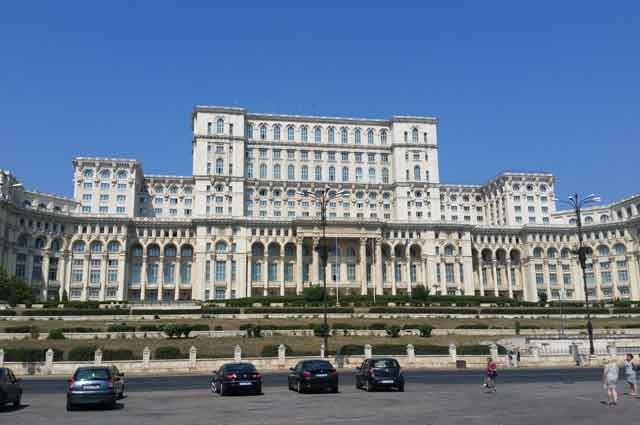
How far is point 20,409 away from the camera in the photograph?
24.0 meters

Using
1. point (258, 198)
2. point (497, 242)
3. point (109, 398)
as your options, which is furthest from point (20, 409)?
point (497, 242)

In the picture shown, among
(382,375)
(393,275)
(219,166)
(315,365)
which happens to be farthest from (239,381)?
(219,166)

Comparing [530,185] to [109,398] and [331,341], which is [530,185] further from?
[109,398]

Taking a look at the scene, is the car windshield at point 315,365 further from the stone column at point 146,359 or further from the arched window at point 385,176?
the arched window at point 385,176

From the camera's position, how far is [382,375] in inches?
1179

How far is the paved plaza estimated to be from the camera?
20047mm

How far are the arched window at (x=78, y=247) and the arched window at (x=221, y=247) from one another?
89.5 ft

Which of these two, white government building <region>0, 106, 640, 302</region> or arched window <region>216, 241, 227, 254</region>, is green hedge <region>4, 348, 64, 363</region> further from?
arched window <region>216, 241, 227, 254</region>

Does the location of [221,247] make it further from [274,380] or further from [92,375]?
[92,375]

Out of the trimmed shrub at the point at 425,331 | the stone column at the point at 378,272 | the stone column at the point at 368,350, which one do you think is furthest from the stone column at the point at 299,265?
the stone column at the point at 368,350

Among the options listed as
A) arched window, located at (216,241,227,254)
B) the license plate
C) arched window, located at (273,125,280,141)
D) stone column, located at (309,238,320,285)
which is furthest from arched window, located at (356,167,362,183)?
the license plate

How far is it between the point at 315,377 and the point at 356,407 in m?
5.94

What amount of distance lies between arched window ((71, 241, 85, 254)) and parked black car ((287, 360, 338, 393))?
101 meters

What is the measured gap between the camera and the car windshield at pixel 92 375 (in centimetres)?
2436
